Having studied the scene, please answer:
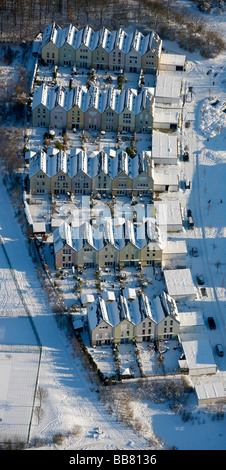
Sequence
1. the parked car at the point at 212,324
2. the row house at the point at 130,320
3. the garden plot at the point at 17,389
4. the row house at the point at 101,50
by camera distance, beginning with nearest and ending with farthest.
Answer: the garden plot at the point at 17,389 → the row house at the point at 130,320 → the parked car at the point at 212,324 → the row house at the point at 101,50

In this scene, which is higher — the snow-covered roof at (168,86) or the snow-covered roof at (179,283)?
the snow-covered roof at (168,86)

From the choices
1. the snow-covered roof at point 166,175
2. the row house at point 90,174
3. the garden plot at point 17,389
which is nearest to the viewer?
the garden plot at point 17,389

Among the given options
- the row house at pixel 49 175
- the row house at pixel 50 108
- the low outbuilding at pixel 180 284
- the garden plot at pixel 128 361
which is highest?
the row house at pixel 50 108

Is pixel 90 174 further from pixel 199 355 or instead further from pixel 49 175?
pixel 199 355

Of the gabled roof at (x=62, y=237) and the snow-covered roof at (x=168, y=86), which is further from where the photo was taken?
the snow-covered roof at (x=168, y=86)

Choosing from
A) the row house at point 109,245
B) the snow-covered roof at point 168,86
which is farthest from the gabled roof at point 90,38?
the row house at point 109,245

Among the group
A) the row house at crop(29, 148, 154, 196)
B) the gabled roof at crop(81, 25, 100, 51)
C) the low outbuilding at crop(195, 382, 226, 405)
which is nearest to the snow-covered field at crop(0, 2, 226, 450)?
the low outbuilding at crop(195, 382, 226, 405)

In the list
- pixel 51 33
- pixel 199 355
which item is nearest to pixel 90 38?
pixel 51 33

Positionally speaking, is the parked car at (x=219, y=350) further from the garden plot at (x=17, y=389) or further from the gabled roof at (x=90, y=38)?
the gabled roof at (x=90, y=38)
